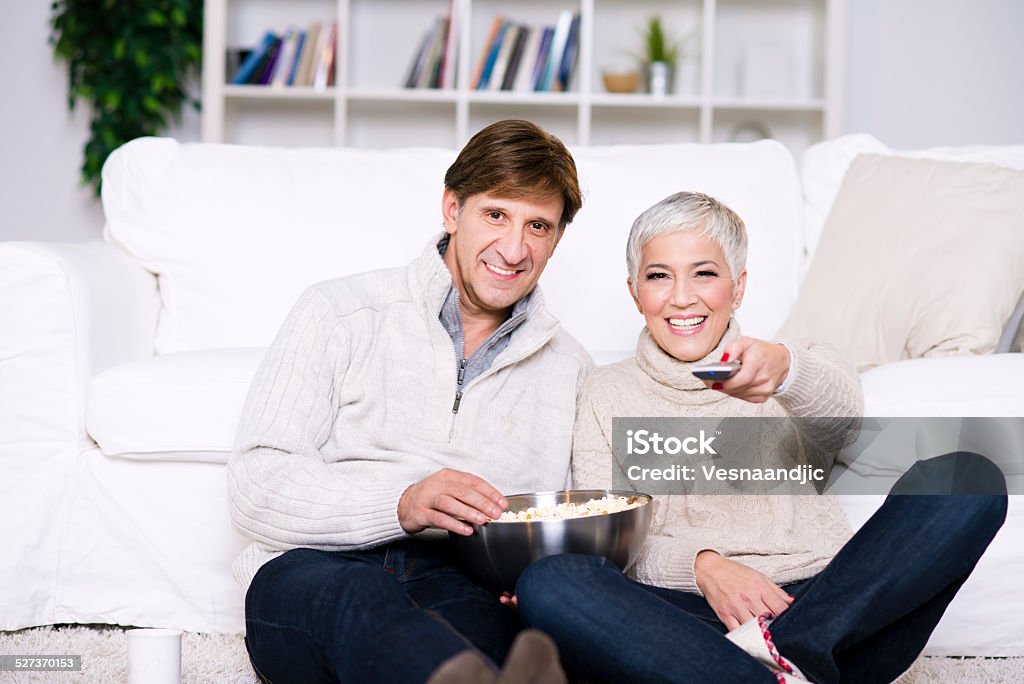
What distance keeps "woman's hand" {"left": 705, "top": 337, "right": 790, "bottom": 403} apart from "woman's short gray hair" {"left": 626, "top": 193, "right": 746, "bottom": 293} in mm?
238

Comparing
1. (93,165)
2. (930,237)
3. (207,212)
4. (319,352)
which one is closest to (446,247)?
(319,352)

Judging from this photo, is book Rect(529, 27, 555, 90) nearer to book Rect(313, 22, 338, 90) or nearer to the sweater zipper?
book Rect(313, 22, 338, 90)

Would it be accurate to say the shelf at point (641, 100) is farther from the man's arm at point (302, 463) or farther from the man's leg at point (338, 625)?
the man's leg at point (338, 625)

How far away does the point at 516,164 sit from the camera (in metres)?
1.42

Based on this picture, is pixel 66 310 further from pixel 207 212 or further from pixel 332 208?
pixel 332 208

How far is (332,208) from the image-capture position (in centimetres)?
218

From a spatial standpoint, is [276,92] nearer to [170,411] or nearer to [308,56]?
[308,56]

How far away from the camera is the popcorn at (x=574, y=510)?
48.0 inches

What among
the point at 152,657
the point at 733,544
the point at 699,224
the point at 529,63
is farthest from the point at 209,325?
the point at 529,63

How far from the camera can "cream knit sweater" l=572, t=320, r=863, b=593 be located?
1.31m

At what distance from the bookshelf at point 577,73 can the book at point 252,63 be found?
85 millimetres

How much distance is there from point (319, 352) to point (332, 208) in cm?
85

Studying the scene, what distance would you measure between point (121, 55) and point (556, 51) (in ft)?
5.20

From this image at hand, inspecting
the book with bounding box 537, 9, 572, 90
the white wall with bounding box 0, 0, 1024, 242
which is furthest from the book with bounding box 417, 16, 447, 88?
the white wall with bounding box 0, 0, 1024, 242
